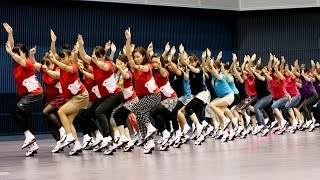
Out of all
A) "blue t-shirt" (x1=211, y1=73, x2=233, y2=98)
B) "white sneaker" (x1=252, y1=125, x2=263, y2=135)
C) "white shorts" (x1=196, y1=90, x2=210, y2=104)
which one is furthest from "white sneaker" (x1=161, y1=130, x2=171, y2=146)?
"white sneaker" (x1=252, y1=125, x2=263, y2=135)

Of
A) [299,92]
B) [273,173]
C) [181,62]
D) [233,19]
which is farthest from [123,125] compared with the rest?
[233,19]

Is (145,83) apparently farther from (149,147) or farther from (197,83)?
(197,83)

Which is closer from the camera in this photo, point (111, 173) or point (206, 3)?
point (111, 173)

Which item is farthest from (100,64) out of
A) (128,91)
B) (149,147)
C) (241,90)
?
(241,90)

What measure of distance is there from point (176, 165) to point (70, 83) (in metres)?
4.76

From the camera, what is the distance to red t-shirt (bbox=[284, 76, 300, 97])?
1005 inches

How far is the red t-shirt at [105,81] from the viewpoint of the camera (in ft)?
50.6

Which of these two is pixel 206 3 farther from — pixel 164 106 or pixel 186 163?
pixel 186 163

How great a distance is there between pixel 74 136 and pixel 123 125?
1.16 metres

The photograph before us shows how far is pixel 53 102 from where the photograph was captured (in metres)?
16.7

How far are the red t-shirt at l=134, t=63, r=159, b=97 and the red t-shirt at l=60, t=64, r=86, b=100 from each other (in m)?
1.16

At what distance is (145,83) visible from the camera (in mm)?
15797

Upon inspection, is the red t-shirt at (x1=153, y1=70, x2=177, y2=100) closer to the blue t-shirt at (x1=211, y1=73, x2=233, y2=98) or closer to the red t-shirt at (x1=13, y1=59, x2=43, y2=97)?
the red t-shirt at (x1=13, y1=59, x2=43, y2=97)

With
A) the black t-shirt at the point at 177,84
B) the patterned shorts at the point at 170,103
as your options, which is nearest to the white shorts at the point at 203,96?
the black t-shirt at the point at 177,84
